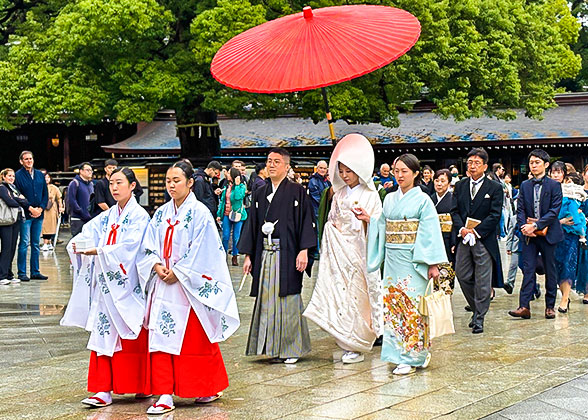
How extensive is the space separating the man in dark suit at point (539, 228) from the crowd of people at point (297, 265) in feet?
0.05

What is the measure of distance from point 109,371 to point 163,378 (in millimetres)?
436

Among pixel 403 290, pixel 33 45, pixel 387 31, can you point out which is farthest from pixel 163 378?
pixel 33 45

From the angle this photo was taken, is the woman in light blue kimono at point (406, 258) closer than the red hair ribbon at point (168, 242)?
No

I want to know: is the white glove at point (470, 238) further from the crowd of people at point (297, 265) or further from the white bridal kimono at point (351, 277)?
the white bridal kimono at point (351, 277)

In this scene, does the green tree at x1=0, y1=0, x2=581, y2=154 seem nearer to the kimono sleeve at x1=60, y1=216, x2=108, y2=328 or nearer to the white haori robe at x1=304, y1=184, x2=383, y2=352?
the white haori robe at x1=304, y1=184, x2=383, y2=352

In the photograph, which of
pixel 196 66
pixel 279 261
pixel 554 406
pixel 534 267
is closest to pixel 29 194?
pixel 279 261

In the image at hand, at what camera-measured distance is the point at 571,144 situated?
97.8 feet

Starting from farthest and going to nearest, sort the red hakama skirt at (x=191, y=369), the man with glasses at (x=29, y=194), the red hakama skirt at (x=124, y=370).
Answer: the man with glasses at (x=29, y=194) < the red hakama skirt at (x=124, y=370) < the red hakama skirt at (x=191, y=369)

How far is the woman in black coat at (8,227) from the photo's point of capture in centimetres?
1262

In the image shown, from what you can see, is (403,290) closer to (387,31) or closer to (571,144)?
(387,31)

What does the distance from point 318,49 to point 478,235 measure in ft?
9.69

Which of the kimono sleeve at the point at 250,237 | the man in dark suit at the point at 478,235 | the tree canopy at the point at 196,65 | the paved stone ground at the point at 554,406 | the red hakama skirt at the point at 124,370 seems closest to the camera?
the paved stone ground at the point at 554,406

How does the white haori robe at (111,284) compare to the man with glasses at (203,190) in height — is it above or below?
below

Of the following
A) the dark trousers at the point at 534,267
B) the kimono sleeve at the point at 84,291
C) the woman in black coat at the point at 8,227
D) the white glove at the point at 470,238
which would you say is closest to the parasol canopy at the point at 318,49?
the kimono sleeve at the point at 84,291
